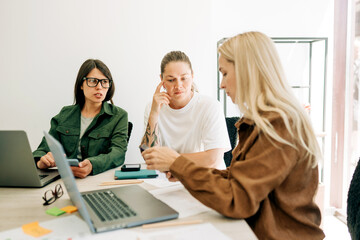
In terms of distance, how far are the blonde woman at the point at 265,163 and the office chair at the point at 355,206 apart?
0.13m

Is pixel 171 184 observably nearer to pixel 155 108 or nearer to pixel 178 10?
pixel 155 108

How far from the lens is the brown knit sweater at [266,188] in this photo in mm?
870

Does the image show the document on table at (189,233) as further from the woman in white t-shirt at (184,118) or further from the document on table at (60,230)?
the woman in white t-shirt at (184,118)

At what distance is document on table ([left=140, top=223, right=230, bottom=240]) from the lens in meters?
0.81

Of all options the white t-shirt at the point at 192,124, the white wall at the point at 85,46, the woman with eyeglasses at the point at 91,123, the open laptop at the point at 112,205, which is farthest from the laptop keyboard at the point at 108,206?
the white wall at the point at 85,46

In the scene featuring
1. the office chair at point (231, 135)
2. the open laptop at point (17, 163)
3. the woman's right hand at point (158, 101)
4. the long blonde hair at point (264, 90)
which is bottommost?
the office chair at point (231, 135)

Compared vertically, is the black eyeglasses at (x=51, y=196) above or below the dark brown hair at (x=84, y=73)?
below

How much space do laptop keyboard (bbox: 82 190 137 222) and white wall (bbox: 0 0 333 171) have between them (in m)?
1.46

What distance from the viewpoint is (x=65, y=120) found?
199 centimetres

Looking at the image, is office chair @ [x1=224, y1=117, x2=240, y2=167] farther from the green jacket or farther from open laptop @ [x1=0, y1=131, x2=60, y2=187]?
open laptop @ [x1=0, y1=131, x2=60, y2=187]

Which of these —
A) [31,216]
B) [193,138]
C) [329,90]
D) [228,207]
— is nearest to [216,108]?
[193,138]

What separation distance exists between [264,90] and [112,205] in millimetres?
616

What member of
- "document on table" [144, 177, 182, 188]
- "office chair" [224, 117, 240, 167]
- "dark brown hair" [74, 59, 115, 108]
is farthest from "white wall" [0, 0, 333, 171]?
"document on table" [144, 177, 182, 188]

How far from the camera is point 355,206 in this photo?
1.05 meters
